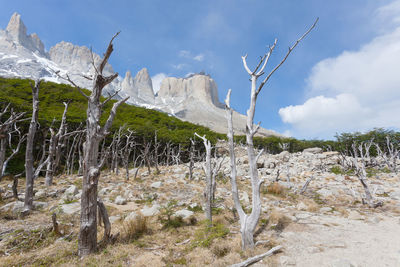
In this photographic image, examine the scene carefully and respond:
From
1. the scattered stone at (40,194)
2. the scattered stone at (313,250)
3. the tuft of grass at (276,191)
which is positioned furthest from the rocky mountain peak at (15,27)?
the scattered stone at (313,250)

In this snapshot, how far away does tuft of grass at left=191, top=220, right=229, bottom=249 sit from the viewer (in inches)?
185

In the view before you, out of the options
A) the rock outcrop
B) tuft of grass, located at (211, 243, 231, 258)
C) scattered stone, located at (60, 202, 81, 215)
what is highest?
the rock outcrop

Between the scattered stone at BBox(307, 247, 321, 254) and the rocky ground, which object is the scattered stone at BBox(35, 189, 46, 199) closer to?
the rocky ground

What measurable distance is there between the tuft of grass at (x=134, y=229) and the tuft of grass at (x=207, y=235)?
154 centimetres

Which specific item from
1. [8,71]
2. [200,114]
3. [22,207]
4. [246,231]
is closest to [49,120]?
[22,207]

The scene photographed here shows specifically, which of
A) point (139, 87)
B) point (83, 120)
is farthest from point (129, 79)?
point (83, 120)

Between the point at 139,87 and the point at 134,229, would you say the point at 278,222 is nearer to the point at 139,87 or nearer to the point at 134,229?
the point at 134,229

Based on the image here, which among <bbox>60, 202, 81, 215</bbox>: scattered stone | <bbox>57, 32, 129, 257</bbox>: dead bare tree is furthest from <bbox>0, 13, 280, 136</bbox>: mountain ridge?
<bbox>57, 32, 129, 257</bbox>: dead bare tree

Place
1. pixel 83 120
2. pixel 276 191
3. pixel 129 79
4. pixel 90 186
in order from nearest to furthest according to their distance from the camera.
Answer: pixel 90 186
pixel 276 191
pixel 83 120
pixel 129 79

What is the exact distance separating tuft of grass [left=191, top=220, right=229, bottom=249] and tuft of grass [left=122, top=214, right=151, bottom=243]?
1.54m

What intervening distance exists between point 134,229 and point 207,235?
2.06 meters

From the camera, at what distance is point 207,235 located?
5.21 m

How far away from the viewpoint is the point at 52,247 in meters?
4.39

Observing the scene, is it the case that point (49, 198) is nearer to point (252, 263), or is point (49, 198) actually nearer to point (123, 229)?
point (123, 229)
